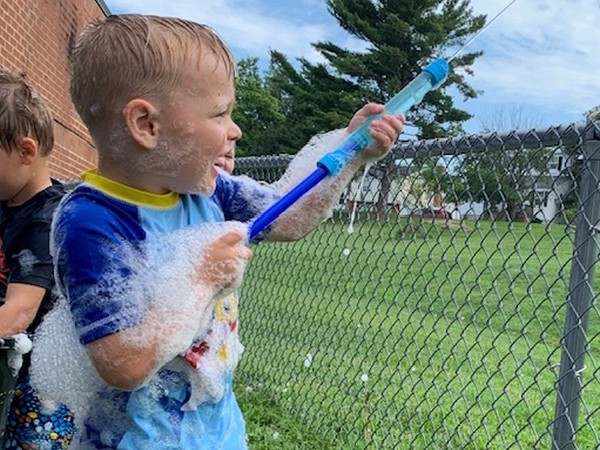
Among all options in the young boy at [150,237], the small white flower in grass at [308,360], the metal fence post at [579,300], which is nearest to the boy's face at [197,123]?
the young boy at [150,237]

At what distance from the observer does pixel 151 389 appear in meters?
1.33

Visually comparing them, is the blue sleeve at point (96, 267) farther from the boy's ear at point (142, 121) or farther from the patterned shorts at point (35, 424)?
the patterned shorts at point (35, 424)

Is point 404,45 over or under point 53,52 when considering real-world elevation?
over

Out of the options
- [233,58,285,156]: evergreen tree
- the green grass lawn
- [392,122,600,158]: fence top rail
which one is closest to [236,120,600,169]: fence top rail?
[392,122,600,158]: fence top rail

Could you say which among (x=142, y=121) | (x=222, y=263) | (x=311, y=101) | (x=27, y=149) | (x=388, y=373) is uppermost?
(x=311, y=101)

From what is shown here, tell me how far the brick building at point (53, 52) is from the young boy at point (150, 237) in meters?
6.48

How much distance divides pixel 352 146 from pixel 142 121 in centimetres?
56

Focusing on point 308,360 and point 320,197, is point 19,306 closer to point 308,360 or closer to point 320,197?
point 320,197

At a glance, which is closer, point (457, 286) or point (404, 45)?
point (457, 286)

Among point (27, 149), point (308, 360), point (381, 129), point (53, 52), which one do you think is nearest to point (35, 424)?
point (27, 149)

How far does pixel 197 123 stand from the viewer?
129cm

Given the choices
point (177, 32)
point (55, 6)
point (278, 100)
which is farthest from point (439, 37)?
point (177, 32)

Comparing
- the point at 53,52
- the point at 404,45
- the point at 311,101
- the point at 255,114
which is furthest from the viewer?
the point at 255,114

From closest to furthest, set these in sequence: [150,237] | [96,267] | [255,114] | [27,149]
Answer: [96,267]
[150,237]
[27,149]
[255,114]
